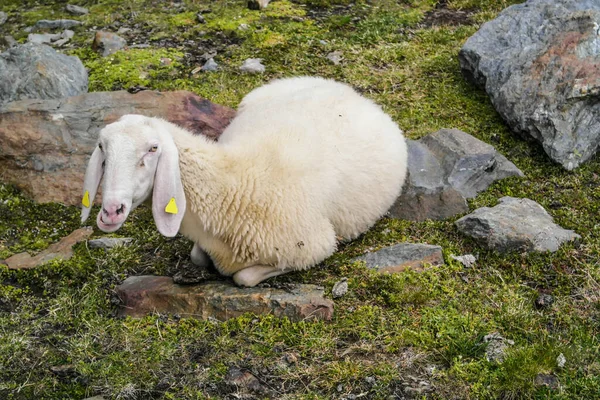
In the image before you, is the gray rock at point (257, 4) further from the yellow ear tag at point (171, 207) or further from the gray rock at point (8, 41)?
the yellow ear tag at point (171, 207)

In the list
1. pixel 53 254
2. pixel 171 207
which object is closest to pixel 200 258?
pixel 171 207

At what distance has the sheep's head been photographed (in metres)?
4.86

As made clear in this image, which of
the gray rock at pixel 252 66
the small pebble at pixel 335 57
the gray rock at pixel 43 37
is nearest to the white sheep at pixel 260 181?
the gray rock at pixel 252 66

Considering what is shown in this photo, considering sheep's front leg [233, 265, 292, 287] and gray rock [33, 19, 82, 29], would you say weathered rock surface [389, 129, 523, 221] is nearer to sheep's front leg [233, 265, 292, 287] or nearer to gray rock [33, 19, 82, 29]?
sheep's front leg [233, 265, 292, 287]

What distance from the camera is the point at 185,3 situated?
12.1 metres

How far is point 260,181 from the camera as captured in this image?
5523mm

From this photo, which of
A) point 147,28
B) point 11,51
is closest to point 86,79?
point 11,51

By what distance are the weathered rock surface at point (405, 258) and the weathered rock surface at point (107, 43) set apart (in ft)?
19.4

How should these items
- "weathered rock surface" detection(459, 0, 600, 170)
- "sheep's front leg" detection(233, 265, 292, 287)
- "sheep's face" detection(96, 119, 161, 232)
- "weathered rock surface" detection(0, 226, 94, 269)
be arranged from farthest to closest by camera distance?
"weathered rock surface" detection(459, 0, 600, 170) → "weathered rock surface" detection(0, 226, 94, 269) → "sheep's front leg" detection(233, 265, 292, 287) → "sheep's face" detection(96, 119, 161, 232)

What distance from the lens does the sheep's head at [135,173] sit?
486 cm

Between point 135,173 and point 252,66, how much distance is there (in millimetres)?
5171

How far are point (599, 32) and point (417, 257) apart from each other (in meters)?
3.78

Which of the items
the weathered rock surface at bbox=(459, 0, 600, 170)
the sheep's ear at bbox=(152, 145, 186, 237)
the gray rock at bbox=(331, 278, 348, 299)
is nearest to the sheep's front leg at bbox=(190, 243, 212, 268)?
the sheep's ear at bbox=(152, 145, 186, 237)

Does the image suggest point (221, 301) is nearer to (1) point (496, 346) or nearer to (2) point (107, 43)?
(1) point (496, 346)
